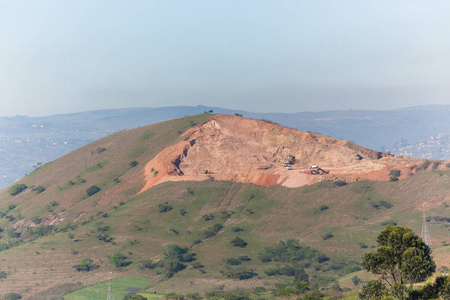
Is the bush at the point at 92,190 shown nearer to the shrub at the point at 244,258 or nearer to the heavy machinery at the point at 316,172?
the shrub at the point at 244,258

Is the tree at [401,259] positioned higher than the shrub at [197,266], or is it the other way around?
A: the tree at [401,259]

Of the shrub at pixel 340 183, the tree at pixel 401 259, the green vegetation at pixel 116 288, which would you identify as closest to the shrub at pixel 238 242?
the green vegetation at pixel 116 288

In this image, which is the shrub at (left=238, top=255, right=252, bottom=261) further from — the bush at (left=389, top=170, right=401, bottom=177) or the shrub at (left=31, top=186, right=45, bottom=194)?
the shrub at (left=31, top=186, right=45, bottom=194)

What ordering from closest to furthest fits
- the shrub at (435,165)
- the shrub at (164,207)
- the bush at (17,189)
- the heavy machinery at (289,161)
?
the shrub at (435,165), the shrub at (164,207), the heavy machinery at (289,161), the bush at (17,189)

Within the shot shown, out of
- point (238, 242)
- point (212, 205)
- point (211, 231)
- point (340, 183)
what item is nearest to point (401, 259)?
point (238, 242)

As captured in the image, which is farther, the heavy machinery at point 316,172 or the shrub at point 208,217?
the heavy machinery at point 316,172

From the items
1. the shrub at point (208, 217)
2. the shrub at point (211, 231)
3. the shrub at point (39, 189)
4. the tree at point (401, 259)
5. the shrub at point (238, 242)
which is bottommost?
the shrub at point (238, 242)
